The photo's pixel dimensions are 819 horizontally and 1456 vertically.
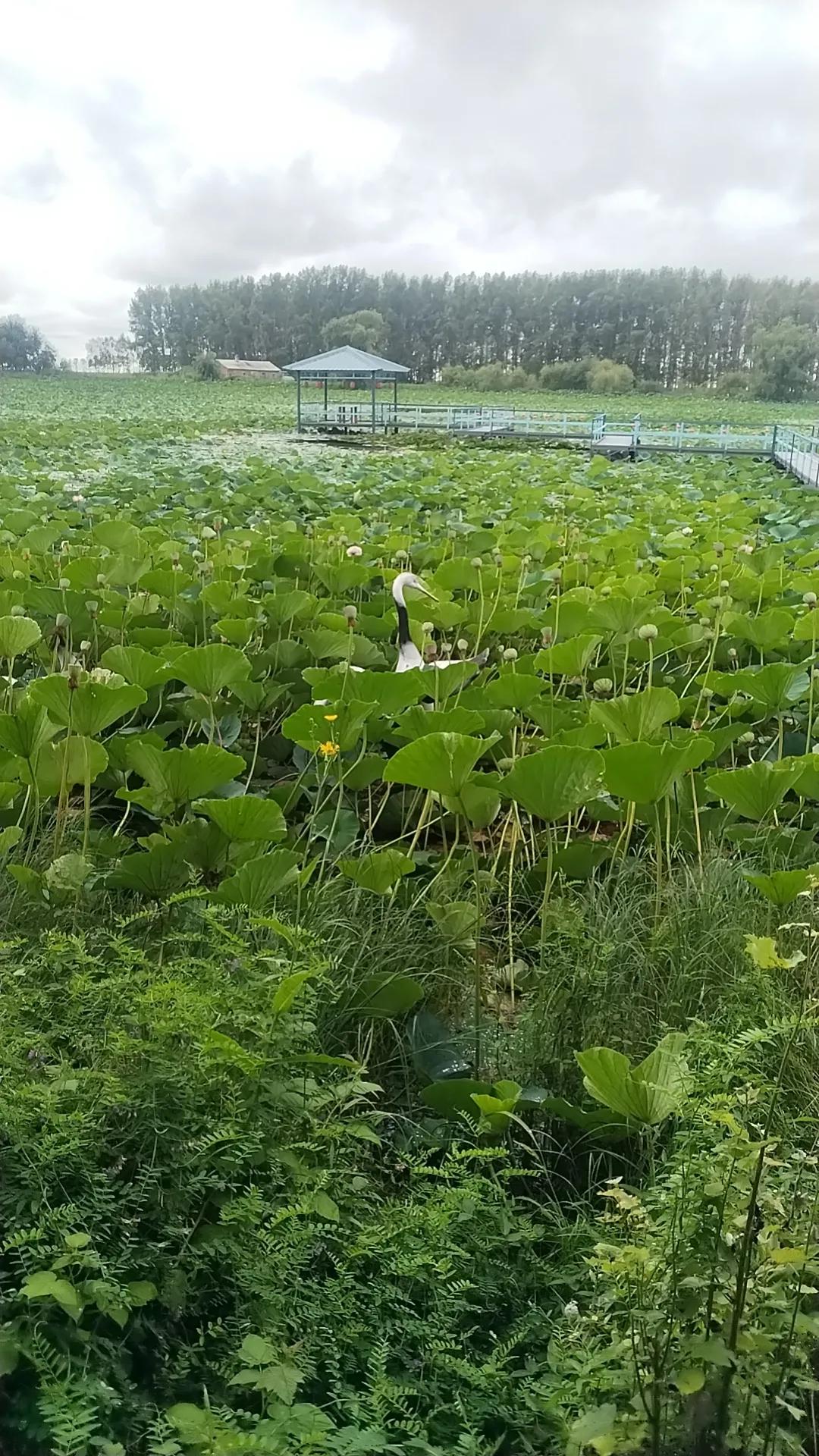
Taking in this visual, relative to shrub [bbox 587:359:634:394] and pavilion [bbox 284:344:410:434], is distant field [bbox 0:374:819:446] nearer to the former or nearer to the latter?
shrub [bbox 587:359:634:394]

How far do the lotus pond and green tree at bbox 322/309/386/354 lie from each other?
2201 cm

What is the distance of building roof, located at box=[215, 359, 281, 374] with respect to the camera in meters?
22.7

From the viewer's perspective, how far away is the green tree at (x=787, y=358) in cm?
1712

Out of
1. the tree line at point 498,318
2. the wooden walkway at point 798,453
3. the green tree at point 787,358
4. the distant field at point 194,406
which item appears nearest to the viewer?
the wooden walkway at point 798,453

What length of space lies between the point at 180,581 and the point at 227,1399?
2.18 m

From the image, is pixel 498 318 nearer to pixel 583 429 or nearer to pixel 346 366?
pixel 346 366

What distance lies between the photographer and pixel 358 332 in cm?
2303

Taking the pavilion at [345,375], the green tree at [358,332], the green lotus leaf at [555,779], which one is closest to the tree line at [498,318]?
the green tree at [358,332]

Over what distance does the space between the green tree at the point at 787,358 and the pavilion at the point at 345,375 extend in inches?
273

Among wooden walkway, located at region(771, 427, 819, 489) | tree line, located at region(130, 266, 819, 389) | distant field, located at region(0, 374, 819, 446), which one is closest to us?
Answer: wooden walkway, located at region(771, 427, 819, 489)

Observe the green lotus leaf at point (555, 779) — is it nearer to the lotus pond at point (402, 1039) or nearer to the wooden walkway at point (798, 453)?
the lotus pond at point (402, 1039)

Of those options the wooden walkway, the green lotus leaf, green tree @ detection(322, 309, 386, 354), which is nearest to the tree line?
green tree @ detection(322, 309, 386, 354)

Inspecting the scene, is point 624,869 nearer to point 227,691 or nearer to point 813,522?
point 227,691

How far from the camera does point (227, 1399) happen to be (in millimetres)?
704
